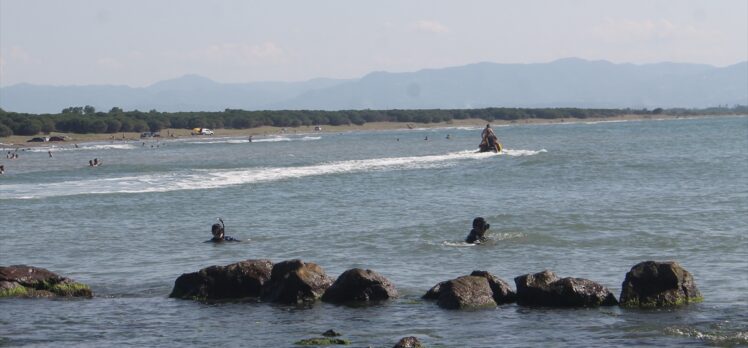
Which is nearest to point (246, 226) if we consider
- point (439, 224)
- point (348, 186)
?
point (439, 224)

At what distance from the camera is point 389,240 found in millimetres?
27531

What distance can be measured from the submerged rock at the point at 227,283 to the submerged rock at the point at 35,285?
1861mm

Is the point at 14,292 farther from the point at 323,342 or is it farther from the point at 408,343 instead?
the point at 408,343

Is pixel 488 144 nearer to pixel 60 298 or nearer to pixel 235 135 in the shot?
Answer: pixel 60 298

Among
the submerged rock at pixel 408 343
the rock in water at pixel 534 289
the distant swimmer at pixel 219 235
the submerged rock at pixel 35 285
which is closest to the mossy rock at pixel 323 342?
the submerged rock at pixel 408 343

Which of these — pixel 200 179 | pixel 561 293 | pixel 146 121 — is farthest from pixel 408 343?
pixel 146 121

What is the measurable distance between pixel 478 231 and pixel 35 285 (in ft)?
34.9

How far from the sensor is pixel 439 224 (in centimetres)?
3109

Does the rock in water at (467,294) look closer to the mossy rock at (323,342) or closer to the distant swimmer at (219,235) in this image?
the mossy rock at (323,342)

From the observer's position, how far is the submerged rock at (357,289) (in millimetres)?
18547

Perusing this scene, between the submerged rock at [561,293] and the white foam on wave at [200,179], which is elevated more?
the submerged rock at [561,293]

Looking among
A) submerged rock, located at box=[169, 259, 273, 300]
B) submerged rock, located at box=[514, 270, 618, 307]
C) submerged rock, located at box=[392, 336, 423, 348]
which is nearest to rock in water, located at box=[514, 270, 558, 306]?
submerged rock, located at box=[514, 270, 618, 307]

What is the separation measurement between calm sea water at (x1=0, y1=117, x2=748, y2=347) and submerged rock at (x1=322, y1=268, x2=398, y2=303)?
0.48 meters

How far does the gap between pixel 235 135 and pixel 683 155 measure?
313 ft
